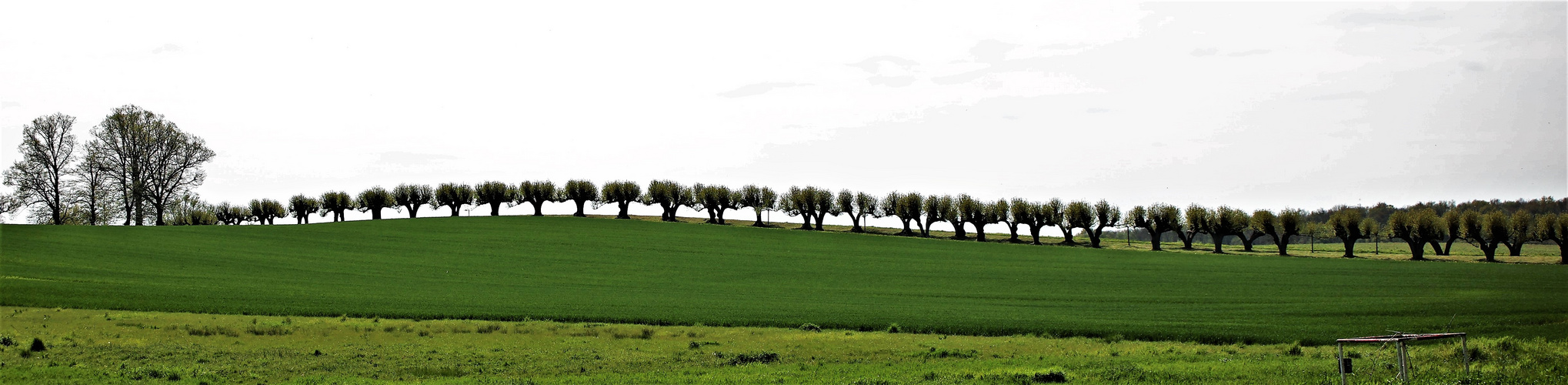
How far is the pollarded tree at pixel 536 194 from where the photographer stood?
120 m

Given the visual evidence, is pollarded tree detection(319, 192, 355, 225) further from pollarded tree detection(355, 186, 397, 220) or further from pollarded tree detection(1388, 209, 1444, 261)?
pollarded tree detection(1388, 209, 1444, 261)

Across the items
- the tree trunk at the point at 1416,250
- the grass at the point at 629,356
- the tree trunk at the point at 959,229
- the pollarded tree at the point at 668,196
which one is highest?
the pollarded tree at the point at 668,196

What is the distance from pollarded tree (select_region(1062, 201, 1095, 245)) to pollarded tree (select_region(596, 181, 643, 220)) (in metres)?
54.4

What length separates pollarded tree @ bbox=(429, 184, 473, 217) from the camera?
11806cm

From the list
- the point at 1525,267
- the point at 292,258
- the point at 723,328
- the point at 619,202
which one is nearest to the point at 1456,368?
the point at 723,328

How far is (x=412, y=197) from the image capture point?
117 meters

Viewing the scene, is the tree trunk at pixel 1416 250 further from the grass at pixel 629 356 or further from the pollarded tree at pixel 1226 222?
the grass at pixel 629 356

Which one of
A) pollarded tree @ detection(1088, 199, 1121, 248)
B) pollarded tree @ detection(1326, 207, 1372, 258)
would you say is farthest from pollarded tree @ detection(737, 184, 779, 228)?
pollarded tree @ detection(1326, 207, 1372, 258)

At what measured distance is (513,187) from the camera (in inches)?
4727

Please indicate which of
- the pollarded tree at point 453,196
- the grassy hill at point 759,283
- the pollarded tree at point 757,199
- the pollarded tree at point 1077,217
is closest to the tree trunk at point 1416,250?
the grassy hill at point 759,283

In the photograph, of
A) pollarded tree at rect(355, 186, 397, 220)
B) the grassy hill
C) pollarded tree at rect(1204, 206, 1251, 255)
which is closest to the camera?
the grassy hill

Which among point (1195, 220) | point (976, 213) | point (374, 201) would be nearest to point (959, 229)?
point (976, 213)

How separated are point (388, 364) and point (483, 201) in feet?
334

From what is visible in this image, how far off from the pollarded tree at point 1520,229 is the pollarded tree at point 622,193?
318ft
